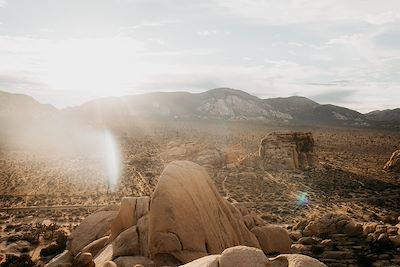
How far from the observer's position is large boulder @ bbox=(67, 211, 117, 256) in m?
19.4

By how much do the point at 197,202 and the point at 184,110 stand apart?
162521mm

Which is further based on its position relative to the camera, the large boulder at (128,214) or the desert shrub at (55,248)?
the desert shrub at (55,248)

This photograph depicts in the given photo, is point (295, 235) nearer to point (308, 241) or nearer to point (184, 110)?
point (308, 241)

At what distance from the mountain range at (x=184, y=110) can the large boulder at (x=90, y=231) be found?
394 ft

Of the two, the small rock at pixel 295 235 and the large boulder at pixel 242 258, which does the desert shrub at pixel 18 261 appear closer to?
the large boulder at pixel 242 258

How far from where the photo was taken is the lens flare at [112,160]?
45844mm

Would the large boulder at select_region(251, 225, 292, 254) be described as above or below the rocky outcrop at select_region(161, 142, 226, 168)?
below

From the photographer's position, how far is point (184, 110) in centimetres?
17650

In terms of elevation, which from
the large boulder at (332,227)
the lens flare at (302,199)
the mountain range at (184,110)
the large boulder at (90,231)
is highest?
the mountain range at (184,110)

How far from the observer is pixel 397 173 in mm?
54094

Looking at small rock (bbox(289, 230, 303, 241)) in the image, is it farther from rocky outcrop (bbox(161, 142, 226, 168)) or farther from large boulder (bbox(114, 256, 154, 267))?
rocky outcrop (bbox(161, 142, 226, 168))

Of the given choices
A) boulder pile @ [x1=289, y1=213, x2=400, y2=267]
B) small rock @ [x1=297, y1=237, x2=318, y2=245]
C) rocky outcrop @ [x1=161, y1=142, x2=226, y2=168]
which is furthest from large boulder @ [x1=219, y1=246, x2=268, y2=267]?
rocky outcrop @ [x1=161, y1=142, x2=226, y2=168]

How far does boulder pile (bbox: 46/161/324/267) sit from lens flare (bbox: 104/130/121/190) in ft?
82.7

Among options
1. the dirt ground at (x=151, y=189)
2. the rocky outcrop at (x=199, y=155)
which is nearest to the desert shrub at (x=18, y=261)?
the dirt ground at (x=151, y=189)
